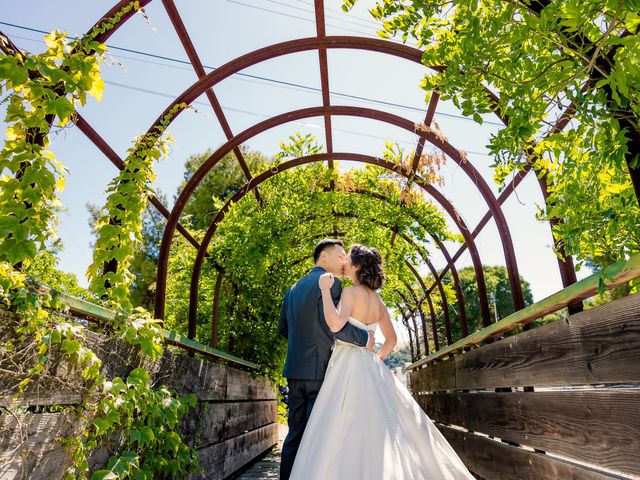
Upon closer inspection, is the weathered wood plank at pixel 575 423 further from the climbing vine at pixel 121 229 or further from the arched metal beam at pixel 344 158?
the climbing vine at pixel 121 229

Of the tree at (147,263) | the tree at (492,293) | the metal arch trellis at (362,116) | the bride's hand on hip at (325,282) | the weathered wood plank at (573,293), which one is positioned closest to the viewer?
the weathered wood plank at (573,293)

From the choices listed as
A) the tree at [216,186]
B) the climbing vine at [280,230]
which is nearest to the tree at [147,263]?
the tree at [216,186]

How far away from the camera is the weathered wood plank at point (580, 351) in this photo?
151cm

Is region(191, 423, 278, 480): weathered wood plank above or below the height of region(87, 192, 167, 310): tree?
below

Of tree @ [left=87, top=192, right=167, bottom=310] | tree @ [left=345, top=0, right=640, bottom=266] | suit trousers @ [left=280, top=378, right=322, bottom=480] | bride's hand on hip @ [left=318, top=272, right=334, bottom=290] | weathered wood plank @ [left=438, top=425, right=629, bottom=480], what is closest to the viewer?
tree @ [left=345, top=0, right=640, bottom=266]

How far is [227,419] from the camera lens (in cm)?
441

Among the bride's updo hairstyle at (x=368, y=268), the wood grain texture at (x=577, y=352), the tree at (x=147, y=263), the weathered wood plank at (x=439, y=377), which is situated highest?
the tree at (x=147, y=263)

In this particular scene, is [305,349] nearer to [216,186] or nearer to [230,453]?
[230,453]

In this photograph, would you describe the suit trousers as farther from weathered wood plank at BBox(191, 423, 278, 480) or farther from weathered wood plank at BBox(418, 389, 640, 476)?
weathered wood plank at BBox(418, 389, 640, 476)

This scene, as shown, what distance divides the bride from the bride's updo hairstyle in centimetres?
14

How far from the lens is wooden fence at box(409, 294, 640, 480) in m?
1.54

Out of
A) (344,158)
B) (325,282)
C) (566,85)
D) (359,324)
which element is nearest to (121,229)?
(325,282)

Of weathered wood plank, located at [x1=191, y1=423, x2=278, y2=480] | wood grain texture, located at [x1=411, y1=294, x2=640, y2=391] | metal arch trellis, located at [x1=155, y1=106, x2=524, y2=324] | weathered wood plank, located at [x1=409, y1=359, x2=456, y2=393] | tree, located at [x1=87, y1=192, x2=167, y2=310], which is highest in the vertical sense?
tree, located at [x1=87, y1=192, x2=167, y2=310]

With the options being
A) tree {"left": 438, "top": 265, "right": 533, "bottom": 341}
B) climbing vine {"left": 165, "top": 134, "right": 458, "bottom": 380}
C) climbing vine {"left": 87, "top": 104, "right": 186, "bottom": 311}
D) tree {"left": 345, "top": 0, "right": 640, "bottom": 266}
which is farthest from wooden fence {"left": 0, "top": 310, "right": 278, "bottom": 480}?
tree {"left": 438, "top": 265, "right": 533, "bottom": 341}
